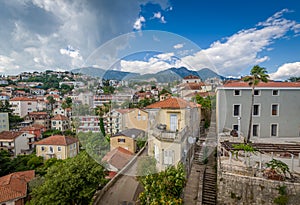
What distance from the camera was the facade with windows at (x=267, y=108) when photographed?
7418 mm

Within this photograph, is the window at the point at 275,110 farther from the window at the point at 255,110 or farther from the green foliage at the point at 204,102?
the green foliage at the point at 204,102

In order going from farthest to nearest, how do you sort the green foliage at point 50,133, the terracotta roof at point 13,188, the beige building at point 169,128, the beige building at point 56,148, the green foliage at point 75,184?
the green foliage at point 50,133 < the beige building at point 56,148 < the terracotta roof at point 13,188 < the green foliage at point 75,184 < the beige building at point 169,128

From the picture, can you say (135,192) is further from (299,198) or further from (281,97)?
(281,97)

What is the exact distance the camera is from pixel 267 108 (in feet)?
24.7

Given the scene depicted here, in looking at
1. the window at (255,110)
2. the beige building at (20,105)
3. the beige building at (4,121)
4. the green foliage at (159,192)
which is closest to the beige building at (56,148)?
the beige building at (4,121)

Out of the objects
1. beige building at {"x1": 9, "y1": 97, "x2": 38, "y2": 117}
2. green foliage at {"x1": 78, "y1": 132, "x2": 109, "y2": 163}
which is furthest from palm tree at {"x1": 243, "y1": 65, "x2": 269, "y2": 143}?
beige building at {"x1": 9, "y1": 97, "x2": 38, "y2": 117}

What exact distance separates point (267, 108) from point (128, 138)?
8.27 meters

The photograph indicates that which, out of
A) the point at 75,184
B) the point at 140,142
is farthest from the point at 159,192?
the point at 75,184

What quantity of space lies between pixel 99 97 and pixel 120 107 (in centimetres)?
22

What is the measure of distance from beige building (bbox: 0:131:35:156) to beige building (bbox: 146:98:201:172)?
23970mm

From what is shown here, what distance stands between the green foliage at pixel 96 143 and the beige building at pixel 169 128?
411 millimetres

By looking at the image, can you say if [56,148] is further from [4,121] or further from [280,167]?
[280,167]

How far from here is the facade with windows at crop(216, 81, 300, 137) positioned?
742 cm

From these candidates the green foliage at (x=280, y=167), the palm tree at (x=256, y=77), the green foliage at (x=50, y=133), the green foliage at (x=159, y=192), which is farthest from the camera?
the green foliage at (x=50, y=133)
